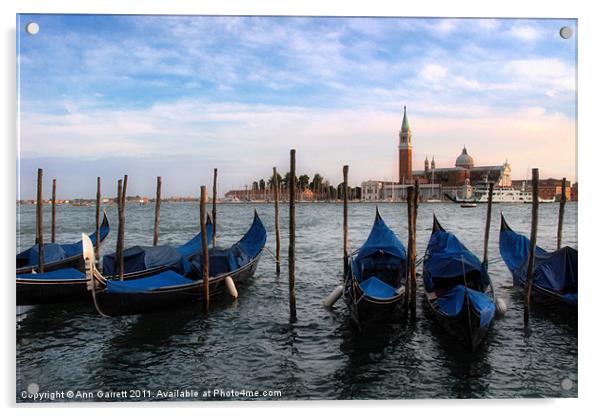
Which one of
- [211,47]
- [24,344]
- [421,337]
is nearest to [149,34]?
[211,47]

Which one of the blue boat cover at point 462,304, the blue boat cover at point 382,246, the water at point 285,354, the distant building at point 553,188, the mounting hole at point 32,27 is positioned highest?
the mounting hole at point 32,27

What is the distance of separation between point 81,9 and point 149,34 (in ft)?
1.72

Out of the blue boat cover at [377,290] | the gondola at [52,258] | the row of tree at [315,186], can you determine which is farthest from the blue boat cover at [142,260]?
the row of tree at [315,186]

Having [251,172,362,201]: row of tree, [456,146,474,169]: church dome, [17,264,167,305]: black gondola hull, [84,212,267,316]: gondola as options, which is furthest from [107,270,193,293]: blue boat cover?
[251,172,362,201]: row of tree

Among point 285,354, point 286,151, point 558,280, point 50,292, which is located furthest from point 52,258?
point 558,280

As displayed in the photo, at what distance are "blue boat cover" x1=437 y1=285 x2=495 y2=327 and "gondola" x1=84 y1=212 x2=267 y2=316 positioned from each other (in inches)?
123

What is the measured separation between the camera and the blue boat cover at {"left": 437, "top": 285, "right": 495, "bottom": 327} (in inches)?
191

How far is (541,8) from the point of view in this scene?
3.83 metres

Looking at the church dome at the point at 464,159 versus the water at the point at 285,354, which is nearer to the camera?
the water at the point at 285,354

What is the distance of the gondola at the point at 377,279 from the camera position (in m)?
5.48

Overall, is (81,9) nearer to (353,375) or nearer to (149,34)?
(149,34)

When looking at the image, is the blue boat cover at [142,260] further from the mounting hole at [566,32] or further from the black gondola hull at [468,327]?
the mounting hole at [566,32]

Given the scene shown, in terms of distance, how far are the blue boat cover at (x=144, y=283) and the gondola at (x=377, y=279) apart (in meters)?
2.25

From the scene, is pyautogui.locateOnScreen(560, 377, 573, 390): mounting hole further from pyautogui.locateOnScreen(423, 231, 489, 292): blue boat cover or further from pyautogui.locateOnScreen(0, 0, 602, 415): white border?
pyautogui.locateOnScreen(423, 231, 489, 292): blue boat cover
